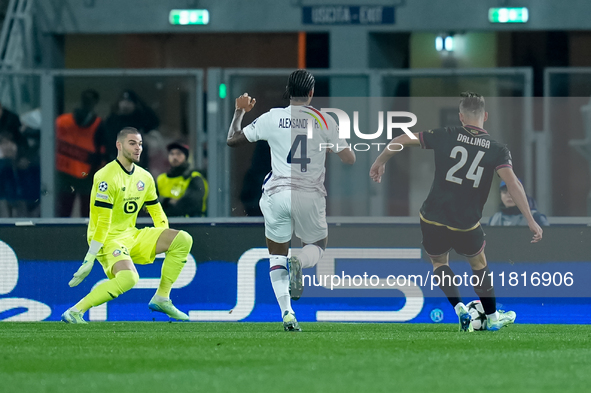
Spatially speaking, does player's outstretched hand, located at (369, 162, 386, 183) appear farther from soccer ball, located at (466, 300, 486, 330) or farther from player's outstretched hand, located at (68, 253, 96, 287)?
player's outstretched hand, located at (68, 253, 96, 287)

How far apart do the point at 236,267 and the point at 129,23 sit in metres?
5.80

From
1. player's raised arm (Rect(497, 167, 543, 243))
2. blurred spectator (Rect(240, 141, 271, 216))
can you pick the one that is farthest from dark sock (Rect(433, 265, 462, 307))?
blurred spectator (Rect(240, 141, 271, 216))

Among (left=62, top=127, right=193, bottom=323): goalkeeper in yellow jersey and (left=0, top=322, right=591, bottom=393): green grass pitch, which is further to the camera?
(left=62, top=127, right=193, bottom=323): goalkeeper in yellow jersey

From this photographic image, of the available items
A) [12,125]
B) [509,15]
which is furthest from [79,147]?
[509,15]

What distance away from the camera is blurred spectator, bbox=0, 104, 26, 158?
1100cm

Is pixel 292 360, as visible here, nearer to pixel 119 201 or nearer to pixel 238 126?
pixel 238 126

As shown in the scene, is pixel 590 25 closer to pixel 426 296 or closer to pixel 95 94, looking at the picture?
pixel 426 296

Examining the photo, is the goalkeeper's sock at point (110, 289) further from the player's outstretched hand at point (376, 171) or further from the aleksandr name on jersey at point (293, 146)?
the player's outstretched hand at point (376, 171)

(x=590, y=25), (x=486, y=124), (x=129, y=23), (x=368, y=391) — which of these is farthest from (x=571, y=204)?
(x=129, y=23)

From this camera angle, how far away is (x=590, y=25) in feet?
48.0

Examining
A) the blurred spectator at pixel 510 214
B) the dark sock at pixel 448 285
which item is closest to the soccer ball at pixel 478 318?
the dark sock at pixel 448 285

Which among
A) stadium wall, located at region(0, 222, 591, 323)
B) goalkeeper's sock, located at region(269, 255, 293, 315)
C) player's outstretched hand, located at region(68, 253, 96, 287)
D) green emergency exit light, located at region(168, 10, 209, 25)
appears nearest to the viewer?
goalkeeper's sock, located at region(269, 255, 293, 315)

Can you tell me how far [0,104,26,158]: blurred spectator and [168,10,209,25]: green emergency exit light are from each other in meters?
4.43

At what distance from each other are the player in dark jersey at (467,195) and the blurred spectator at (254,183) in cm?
187
